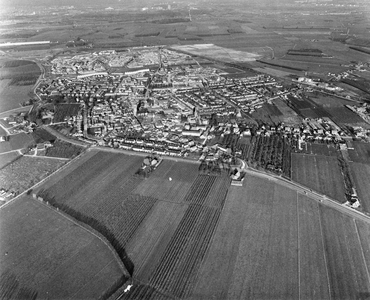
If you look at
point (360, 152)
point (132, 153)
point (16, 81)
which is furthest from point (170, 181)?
point (16, 81)

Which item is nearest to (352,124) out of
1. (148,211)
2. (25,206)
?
(148,211)

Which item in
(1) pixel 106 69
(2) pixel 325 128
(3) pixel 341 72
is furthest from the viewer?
(1) pixel 106 69

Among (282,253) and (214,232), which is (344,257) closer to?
(282,253)

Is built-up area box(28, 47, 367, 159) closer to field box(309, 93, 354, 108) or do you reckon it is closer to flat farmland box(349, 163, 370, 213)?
field box(309, 93, 354, 108)

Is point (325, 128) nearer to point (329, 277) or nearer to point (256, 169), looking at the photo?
point (256, 169)

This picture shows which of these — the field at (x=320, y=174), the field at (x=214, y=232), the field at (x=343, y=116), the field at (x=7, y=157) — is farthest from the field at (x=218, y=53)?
the field at (x=7, y=157)

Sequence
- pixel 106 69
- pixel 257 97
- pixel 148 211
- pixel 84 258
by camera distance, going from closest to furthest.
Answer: pixel 84 258, pixel 148 211, pixel 257 97, pixel 106 69

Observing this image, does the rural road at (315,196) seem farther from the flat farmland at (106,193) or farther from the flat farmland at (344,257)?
the flat farmland at (106,193)
